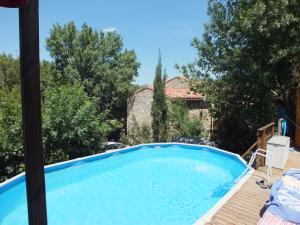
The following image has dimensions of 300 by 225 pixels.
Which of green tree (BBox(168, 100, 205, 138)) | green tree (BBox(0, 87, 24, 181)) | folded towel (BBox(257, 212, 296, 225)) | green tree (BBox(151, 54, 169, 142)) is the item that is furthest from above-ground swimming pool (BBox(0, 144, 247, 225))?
green tree (BBox(151, 54, 169, 142))

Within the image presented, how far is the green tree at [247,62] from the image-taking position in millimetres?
12328

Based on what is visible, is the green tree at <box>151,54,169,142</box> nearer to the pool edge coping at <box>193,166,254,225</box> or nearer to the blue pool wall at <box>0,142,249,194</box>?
the blue pool wall at <box>0,142,249,194</box>

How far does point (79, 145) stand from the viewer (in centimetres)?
1550

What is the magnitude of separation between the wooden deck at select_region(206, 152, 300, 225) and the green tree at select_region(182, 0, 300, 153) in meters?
6.35

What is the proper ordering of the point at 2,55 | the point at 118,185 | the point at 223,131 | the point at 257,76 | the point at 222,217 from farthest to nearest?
the point at 2,55 < the point at 223,131 < the point at 257,76 < the point at 118,185 < the point at 222,217

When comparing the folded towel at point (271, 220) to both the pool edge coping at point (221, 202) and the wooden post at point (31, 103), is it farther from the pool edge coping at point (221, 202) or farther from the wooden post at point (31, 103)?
the wooden post at point (31, 103)

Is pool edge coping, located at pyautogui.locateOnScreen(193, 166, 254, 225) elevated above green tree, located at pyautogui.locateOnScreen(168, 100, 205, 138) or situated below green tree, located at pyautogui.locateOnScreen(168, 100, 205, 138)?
below


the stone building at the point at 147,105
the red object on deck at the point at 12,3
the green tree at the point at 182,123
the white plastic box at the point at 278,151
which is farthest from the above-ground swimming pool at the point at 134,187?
the red object on deck at the point at 12,3

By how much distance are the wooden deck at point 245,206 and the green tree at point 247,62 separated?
20.8 feet

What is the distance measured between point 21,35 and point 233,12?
14141 mm

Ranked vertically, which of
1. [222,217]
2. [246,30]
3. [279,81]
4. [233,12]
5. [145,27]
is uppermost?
[145,27]

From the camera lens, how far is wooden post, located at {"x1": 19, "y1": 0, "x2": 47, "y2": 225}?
5.32 ft

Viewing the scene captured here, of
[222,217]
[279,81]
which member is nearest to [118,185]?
[222,217]

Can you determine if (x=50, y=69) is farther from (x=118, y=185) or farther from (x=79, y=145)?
(x=118, y=185)
